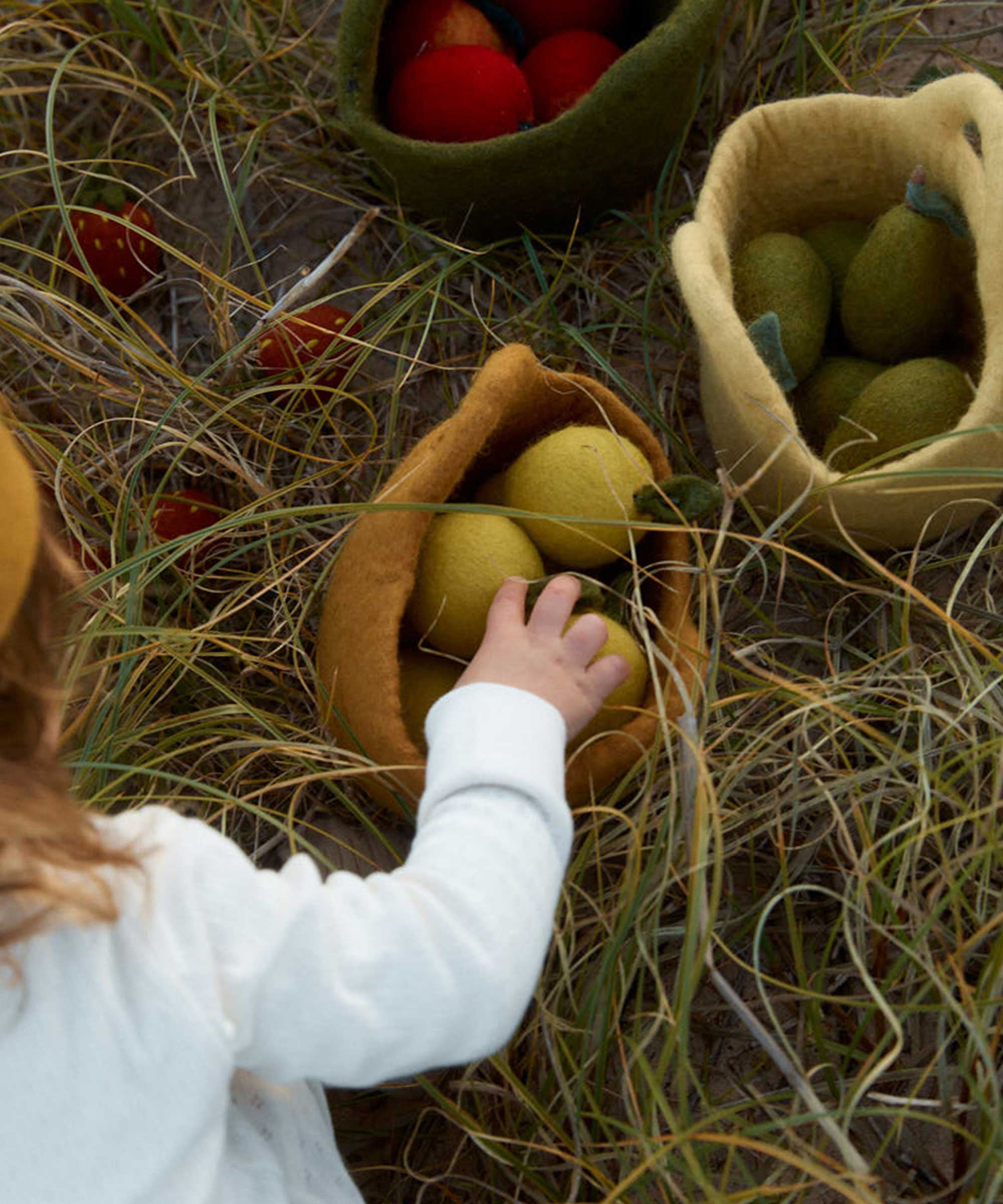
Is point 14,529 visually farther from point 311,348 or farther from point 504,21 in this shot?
point 504,21

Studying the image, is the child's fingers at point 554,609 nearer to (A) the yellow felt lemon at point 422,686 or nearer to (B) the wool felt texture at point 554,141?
(A) the yellow felt lemon at point 422,686

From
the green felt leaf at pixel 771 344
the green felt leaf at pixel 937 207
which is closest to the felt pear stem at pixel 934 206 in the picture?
the green felt leaf at pixel 937 207

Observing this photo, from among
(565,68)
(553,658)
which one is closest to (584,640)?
(553,658)

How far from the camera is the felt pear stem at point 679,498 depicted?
29.6 inches

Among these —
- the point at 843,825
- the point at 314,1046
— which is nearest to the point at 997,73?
the point at 843,825

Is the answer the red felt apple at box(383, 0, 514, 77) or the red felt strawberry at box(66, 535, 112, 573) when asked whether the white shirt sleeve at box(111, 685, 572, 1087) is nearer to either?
the red felt strawberry at box(66, 535, 112, 573)

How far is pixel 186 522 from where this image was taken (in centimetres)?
92

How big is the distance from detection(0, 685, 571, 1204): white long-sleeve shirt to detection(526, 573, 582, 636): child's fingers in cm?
8

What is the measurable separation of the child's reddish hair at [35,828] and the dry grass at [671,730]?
208mm

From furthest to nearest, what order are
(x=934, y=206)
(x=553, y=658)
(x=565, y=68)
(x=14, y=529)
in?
(x=565, y=68) < (x=934, y=206) < (x=553, y=658) < (x=14, y=529)

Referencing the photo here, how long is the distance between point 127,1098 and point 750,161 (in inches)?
29.4

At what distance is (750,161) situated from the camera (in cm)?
86

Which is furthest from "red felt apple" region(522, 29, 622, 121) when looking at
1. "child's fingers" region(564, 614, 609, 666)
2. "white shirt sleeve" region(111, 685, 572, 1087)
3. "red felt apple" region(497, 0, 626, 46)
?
"white shirt sleeve" region(111, 685, 572, 1087)

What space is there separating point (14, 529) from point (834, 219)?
712 mm
